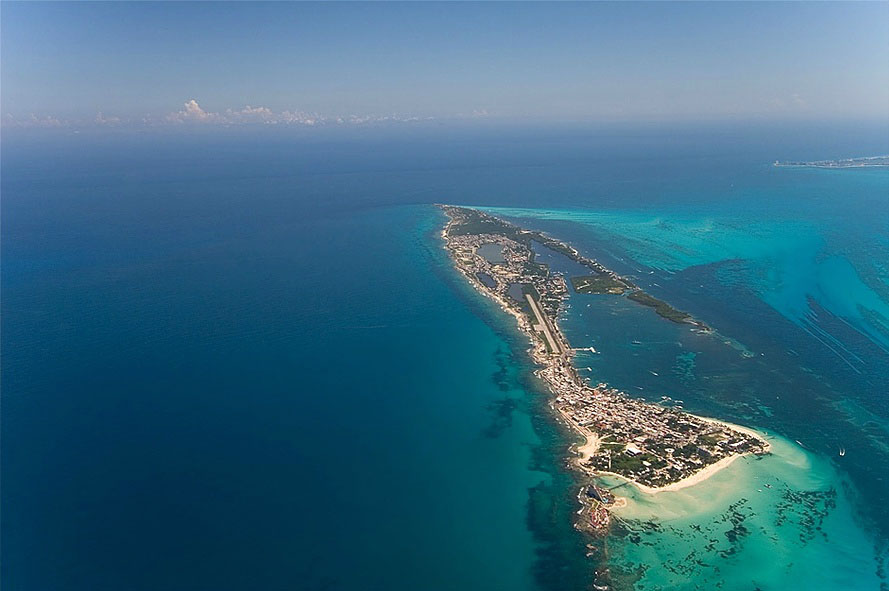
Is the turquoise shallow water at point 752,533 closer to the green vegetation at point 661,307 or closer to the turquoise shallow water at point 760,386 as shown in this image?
the turquoise shallow water at point 760,386

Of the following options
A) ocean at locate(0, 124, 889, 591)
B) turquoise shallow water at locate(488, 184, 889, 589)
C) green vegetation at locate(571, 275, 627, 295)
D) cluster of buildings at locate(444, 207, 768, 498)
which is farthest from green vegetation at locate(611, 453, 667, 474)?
green vegetation at locate(571, 275, 627, 295)

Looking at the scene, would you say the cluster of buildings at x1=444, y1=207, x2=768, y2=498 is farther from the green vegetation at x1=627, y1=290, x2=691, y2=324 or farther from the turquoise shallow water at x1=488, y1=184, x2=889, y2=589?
the green vegetation at x1=627, y1=290, x2=691, y2=324

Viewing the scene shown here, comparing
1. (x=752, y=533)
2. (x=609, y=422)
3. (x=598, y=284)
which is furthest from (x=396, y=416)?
(x=598, y=284)

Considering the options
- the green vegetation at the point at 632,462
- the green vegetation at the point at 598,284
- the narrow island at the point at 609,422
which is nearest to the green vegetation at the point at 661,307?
the narrow island at the point at 609,422

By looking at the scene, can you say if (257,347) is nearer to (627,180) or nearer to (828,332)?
(828,332)

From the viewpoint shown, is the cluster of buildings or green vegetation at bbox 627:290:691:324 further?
green vegetation at bbox 627:290:691:324

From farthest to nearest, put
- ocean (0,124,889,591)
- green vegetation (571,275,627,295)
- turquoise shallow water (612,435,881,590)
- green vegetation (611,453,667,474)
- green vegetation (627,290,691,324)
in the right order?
green vegetation (571,275,627,295) < green vegetation (627,290,691,324) < green vegetation (611,453,667,474) < ocean (0,124,889,591) < turquoise shallow water (612,435,881,590)

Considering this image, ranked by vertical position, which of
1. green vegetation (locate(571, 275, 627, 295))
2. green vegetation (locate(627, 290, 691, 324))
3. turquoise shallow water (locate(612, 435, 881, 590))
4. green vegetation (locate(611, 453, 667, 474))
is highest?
green vegetation (locate(571, 275, 627, 295))
